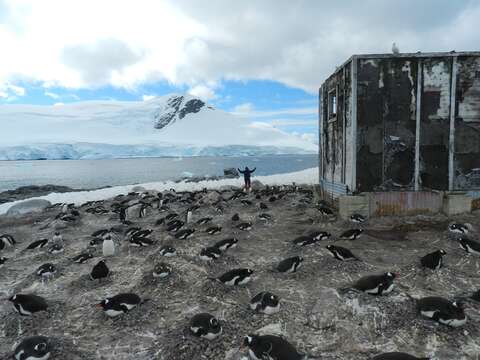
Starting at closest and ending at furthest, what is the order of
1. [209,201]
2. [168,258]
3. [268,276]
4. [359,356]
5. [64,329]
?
[359,356] < [64,329] < [268,276] < [168,258] < [209,201]

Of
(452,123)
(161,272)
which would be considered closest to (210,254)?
(161,272)

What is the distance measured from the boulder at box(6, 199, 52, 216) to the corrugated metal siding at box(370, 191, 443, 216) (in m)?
20.9

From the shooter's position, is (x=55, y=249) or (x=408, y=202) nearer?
(x=55, y=249)

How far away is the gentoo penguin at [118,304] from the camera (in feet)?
24.0

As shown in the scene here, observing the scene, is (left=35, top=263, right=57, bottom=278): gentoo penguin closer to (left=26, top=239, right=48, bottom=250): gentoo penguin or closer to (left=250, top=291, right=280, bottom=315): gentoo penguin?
(left=26, top=239, right=48, bottom=250): gentoo penguin

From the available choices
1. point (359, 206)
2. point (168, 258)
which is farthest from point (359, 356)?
point (359, 206)

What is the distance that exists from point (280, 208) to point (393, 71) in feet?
27.6

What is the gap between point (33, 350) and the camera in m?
5.89

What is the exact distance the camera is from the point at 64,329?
7.12 m

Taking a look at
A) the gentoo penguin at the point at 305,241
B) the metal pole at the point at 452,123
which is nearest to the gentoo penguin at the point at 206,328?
the gentoo penguin at the point at 305,241

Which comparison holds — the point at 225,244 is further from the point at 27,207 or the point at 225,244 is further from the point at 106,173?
the point at 106,173

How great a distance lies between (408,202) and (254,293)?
26.4ft

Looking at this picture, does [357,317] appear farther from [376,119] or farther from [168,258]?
[376,119]

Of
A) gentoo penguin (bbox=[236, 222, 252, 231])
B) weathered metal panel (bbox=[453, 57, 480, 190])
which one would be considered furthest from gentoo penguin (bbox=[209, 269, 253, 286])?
weathered metal panel (bbox=[453, 57, 480, 190])
